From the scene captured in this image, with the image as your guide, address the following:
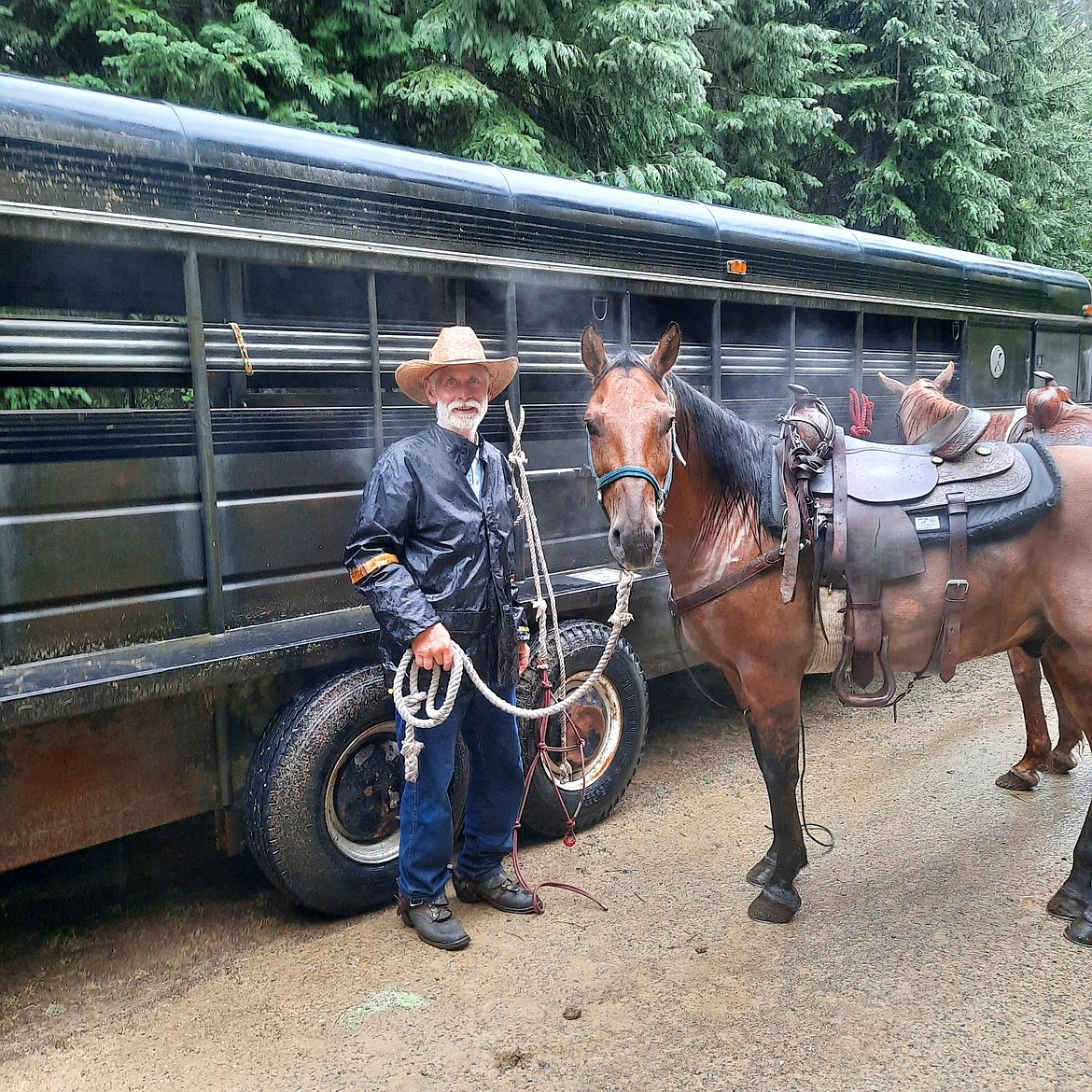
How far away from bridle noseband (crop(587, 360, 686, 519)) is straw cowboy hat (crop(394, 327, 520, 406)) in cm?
41

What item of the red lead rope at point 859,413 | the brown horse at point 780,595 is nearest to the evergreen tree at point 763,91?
the red lead rope at point 859,413

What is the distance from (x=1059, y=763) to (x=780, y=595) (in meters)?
2.35

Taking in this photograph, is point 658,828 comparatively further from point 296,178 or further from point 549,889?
point 296,178

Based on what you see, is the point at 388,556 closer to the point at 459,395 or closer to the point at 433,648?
the point at 433,648

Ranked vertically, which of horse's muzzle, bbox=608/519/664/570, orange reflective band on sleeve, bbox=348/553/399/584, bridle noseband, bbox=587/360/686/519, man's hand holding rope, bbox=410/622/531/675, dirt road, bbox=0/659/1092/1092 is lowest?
dirt road, bbox=0/659/1092/1092

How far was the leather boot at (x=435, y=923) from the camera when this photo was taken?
131 inches

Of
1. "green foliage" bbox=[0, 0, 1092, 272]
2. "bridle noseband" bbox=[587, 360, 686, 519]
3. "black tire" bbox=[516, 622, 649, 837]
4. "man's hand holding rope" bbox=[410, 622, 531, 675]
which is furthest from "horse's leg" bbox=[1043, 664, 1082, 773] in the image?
"green foliage" bbox=[0, 0, 1092, 272]

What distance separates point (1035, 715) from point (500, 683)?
2.81m

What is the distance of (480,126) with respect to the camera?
827 centimetres

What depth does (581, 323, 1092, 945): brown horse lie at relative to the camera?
11.0ft

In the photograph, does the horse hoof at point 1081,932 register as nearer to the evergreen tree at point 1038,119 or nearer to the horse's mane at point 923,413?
the horse's mane at point 923,413

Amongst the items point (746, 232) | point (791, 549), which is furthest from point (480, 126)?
point (791, 549)

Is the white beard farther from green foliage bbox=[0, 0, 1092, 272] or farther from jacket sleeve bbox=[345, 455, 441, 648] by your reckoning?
green foliage bbox=[0, 0, 1092, 272]

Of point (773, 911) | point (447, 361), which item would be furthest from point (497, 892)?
point (447, 361)
